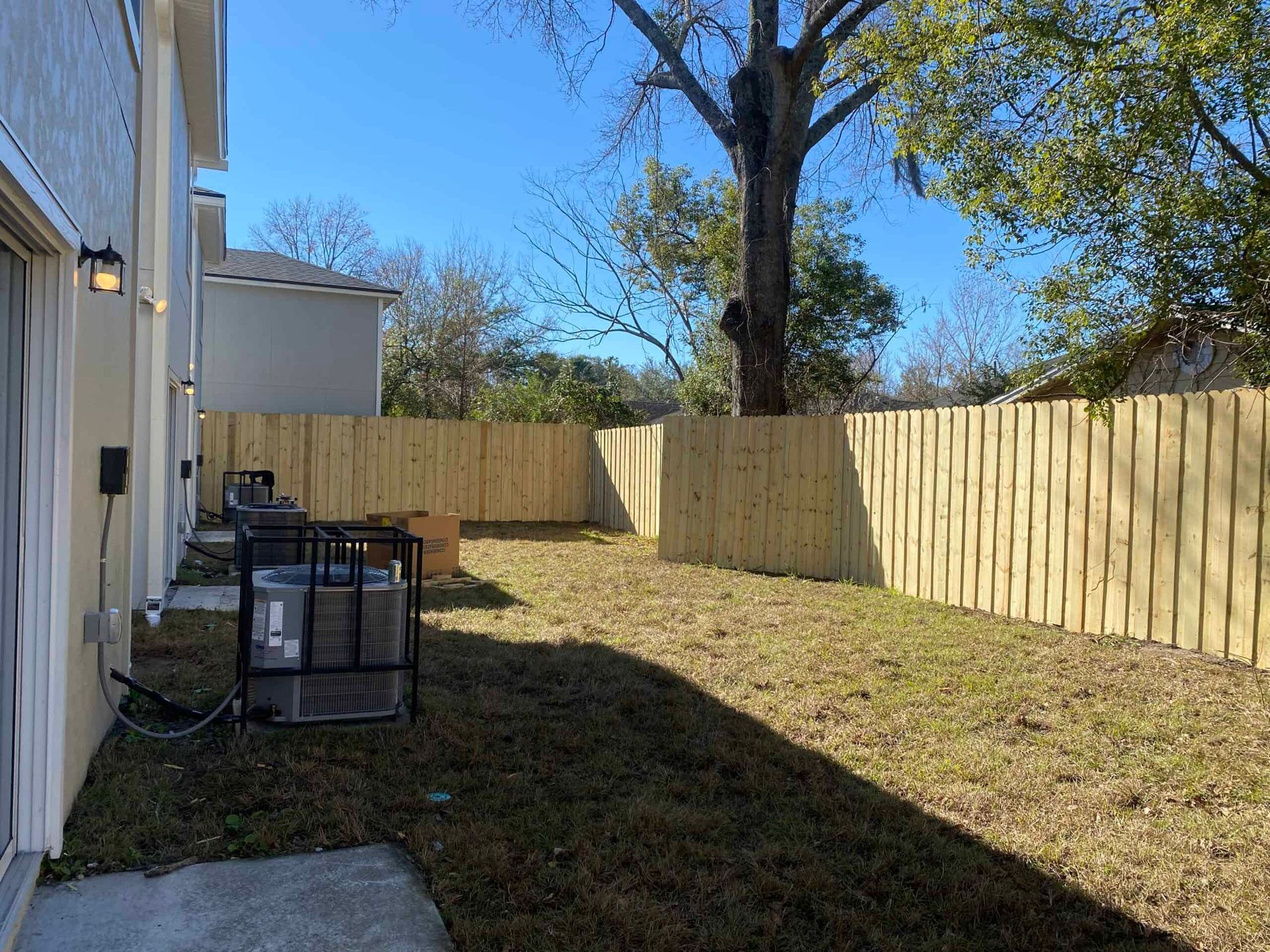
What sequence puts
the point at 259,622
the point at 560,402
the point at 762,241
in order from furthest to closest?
the point at 560,402, the point at 762,241, the point at 259,622

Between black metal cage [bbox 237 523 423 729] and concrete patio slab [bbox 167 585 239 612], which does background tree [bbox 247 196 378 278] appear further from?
black metal cage [bbox 237 523 423 729]

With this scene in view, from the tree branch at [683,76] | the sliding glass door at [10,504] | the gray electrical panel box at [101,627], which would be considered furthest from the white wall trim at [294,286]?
the sliding glass door at [10,504]

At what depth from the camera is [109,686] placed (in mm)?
4082

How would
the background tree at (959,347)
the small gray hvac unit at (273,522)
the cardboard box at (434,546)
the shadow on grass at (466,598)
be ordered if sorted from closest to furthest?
the shadow on grass at (466,598) < the small gray hvac unit at (273,522) < the cardboard box at (434,546) < the background tree at (959,347)

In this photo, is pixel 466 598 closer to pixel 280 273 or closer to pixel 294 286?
pixel 294 286

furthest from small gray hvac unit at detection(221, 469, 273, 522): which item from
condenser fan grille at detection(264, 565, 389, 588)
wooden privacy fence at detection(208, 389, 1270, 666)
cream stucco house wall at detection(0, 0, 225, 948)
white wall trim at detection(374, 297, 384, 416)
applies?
cream stucco house wall at detection(0, 0, 225, 948)

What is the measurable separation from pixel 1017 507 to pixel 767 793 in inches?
175

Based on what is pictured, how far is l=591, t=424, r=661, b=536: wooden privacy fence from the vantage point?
13500mm

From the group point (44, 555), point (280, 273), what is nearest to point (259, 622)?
point (44, 555)

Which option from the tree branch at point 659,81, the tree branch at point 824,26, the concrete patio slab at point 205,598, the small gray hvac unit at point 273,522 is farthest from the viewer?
the tree branch at point 659,81

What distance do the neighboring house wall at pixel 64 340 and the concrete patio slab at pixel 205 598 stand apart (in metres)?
3.54

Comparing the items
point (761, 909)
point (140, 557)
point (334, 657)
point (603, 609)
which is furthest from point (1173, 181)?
point (140, 557)

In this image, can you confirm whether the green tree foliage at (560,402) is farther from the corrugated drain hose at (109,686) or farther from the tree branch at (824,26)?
the corrugated drain hose at (109,686)

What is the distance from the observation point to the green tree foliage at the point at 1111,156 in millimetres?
5750
